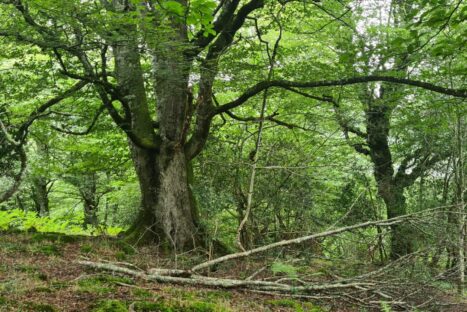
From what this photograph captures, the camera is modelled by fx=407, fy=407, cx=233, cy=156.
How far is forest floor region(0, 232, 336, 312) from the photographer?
14.1ft

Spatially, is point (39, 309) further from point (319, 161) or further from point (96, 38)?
point (319, 161)

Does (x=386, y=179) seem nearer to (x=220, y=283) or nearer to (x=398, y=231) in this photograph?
(x=398, y=231)

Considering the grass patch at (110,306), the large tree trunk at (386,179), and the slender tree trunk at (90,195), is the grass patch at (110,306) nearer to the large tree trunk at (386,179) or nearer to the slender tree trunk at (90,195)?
the large tree trunk at (386,179)

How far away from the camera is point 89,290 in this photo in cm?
480

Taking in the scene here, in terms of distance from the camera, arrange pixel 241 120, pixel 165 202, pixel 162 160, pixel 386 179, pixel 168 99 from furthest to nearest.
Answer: pixel 386 179, pixel 241 120, pixel 168 99, pixel 162 160, pixel 165 202

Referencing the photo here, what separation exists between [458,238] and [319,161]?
438 centimetres

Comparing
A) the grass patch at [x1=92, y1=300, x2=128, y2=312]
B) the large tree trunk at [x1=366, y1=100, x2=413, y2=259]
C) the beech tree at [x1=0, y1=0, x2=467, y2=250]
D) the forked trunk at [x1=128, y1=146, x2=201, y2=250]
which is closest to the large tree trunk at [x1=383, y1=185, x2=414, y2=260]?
the large tree trunk at [x1=366, y1=100, x2=413, y2=259]

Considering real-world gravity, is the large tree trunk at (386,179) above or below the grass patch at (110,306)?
above

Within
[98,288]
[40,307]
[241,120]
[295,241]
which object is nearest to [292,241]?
[295,241]

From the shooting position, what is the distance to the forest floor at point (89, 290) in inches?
169

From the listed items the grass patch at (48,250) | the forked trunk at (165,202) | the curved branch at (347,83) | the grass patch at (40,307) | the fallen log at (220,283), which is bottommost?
the fallen log at (220,283)

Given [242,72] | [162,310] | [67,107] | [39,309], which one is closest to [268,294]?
[162,310]

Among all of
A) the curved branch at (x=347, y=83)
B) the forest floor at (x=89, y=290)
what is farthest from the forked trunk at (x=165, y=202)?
the curved branch at (x=347, y=83)

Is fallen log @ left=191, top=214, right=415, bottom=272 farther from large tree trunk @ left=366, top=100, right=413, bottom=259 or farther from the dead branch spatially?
large tree trunk @ left=366, top=100, right=413, bottom=259
